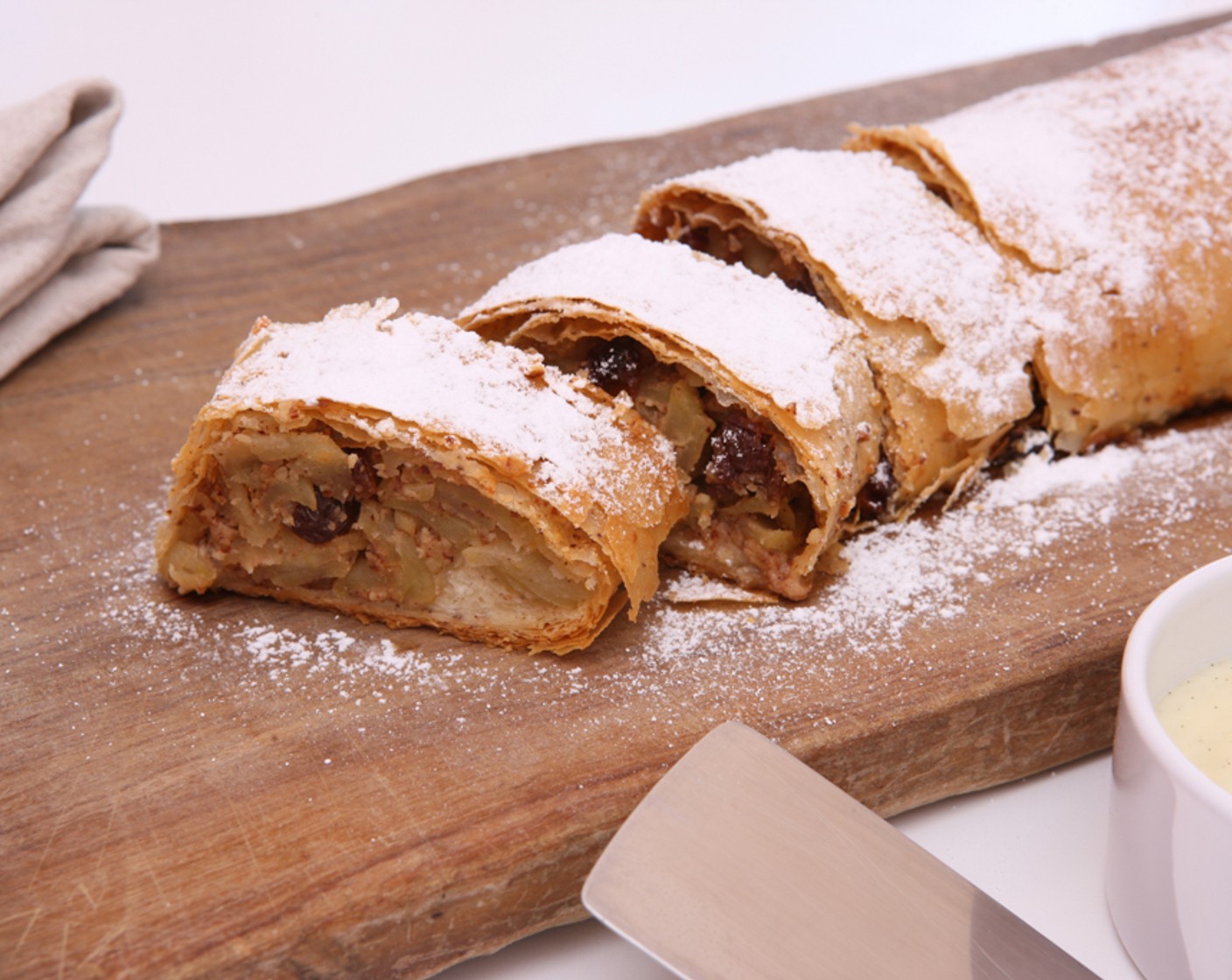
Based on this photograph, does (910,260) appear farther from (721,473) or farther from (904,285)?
(721,473)

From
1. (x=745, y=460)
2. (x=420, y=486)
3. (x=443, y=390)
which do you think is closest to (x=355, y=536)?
(x=420, y=486)

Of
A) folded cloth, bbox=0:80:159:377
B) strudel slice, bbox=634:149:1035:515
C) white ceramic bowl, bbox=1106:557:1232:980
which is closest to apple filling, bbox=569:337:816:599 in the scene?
strudel slice, bbox=634:149:1035:515

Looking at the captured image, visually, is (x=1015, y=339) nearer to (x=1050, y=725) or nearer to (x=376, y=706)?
(x=1050, y=725)

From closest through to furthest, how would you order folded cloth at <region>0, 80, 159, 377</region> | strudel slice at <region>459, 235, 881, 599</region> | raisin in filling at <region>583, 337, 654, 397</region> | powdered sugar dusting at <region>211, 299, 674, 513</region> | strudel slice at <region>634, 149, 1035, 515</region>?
powdered sugar dusting at <region>211, 299, 674, 513</region> < strudel slice at <region>459, 235, 881, 599</region> < raisin in filling at <region>583, 337, 654, 397</region> < strudel slice at <region>634, 149, 1035, 515</region> < folded cloth at <region>0, 80, 159, 377</region>

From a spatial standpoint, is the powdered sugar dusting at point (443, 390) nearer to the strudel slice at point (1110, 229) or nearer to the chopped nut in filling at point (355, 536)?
the chopped nut in filling at point (355, 536)

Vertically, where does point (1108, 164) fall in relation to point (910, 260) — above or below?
above

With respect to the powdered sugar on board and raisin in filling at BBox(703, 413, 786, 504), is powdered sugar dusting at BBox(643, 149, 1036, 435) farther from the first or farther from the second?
raisin in filling at BBox(703, 413, 786, 504)

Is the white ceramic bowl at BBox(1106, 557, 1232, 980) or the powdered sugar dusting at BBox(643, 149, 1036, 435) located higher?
the powdered sugar dusting at BBox(643, 149, 1036, 435)
